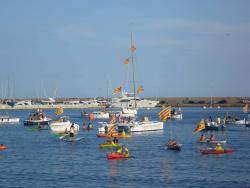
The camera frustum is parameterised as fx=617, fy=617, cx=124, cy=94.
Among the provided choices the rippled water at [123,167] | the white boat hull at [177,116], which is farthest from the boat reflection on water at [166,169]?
the white boat hull at [177,116]

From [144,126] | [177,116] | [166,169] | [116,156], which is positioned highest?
[177,116]

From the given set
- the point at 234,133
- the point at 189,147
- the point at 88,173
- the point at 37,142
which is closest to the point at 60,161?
the point at 88,173

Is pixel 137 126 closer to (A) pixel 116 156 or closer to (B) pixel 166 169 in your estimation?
(A) pixel 116 156

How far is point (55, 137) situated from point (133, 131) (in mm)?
15808

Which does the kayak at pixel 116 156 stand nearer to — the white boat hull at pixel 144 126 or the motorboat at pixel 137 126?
the motorboat at pixel 137 126

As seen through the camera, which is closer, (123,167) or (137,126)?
(123,167)

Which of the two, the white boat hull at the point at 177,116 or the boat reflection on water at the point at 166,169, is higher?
the white boat hull at the point at 177,116

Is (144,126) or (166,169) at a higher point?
(144,126)

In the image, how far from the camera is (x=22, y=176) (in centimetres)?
6362

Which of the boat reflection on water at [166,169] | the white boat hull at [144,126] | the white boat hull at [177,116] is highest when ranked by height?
the white boat hull at [177,116]

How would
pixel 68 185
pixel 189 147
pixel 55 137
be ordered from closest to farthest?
pixel 68 185, pixel 189 147, pixel 55 137

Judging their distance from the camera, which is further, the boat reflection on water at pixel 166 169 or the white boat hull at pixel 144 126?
the white boat hull at pixel 144 126

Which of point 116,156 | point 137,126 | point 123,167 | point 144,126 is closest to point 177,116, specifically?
point 144,126

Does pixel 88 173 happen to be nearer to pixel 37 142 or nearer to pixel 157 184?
pixel 157 184
